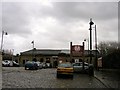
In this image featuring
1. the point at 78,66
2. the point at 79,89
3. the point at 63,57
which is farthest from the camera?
the point at 63,57

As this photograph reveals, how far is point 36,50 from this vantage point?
11238 cm

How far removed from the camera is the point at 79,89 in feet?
57.4

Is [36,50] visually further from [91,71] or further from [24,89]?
[24,89]

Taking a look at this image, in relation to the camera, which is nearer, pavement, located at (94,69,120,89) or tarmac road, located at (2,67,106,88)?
tarmac road, located at (2,67,106,88)

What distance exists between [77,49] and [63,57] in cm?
5320

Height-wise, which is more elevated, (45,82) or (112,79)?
(112,79)

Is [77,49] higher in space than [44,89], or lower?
higher

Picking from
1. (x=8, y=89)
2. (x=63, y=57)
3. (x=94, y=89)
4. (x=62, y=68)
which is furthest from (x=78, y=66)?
(x=63, y=57)

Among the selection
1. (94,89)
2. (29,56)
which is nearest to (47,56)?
(29,56)

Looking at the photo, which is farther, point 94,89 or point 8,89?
point 94,89

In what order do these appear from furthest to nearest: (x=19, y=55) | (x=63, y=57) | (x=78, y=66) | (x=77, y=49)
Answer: (x=19, y=55) → (x=63, y=57) → (x=77, y=49) → (x=78, y=66)

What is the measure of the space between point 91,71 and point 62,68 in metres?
6.04

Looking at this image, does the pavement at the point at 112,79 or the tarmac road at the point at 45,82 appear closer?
the tarmac road at the point at 45,82

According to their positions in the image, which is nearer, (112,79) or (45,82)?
(45,82)
